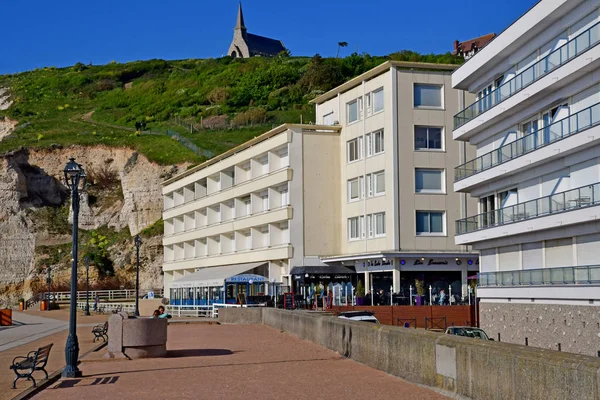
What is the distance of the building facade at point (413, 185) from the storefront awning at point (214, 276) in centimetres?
976

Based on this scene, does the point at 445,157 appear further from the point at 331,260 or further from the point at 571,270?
the point at 571,270

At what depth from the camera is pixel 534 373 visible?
11.7m

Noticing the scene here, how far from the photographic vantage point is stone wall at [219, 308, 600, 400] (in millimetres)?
10852

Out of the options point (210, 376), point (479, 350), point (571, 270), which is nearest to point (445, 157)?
point (571, 270)

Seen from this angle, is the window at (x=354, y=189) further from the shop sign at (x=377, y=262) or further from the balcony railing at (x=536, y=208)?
the balcony railing at (x=536, y=208)

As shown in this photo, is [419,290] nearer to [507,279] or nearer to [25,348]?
[507,279]

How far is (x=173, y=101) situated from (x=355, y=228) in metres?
93.8

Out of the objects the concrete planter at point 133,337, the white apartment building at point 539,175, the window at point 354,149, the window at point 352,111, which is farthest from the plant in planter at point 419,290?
the concrete planter at point 133,337

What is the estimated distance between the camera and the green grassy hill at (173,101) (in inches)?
4365

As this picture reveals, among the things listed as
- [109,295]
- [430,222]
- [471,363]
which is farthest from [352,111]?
[471,363]

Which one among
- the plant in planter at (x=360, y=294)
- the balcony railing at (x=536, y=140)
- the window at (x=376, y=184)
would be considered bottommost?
the plant in planter at (x=360, y=294)

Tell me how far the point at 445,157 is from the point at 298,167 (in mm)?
10855

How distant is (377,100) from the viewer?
186ft

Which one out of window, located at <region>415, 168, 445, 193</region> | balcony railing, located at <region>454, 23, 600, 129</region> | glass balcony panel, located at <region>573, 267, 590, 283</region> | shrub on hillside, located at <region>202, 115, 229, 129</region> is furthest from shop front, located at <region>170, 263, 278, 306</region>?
shrub on hillside, located at <region>202, 115, 229, 129</region>
